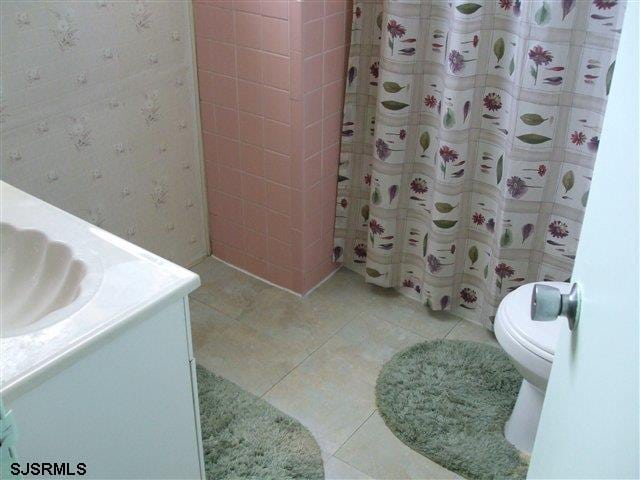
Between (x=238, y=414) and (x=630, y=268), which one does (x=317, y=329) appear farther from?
(x=630, y=268)

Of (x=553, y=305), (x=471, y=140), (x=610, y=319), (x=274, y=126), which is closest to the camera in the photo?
(x=610, y=319)

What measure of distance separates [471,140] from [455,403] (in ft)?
2.74

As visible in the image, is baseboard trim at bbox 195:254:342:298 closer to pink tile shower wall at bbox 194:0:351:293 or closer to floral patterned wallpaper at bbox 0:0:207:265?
pink tile shower wall at bbox 194:0:351:293

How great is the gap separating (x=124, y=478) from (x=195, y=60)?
1.55 metres

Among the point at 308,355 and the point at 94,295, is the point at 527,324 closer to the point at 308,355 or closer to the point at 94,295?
the point at 308,355

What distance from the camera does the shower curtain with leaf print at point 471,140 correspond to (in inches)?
76.5

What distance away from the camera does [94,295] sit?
127 cm

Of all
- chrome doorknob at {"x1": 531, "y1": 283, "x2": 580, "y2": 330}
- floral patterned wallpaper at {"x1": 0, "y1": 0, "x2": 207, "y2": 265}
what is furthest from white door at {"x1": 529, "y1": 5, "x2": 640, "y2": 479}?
floral patterned wallpaper at {"x1": 0, "y1": 0, "x2": 207, "y2": 265}

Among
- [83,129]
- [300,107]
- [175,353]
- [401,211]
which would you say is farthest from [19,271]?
[401,211]

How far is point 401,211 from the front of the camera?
2.49m

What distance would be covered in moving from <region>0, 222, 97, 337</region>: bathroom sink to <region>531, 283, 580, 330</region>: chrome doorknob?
2.85ft

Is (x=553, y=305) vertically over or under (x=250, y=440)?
over

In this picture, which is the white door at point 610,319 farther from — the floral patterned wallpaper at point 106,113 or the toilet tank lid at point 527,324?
the floral patterned wallpaper at point 106,113

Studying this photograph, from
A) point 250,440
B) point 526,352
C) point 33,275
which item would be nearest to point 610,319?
point 526,352
